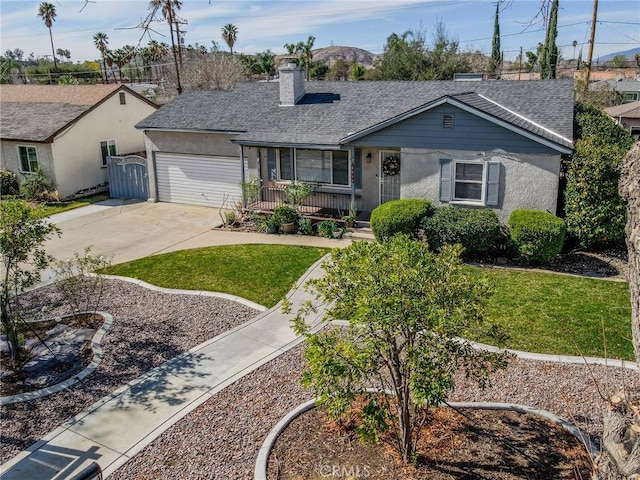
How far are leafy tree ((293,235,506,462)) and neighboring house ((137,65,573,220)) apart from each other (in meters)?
9.62

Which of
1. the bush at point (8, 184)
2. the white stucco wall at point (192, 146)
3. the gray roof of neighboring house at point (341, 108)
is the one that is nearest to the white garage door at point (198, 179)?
the white stucco wall at point (192, 146)

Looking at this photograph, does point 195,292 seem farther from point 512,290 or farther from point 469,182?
point 469,182

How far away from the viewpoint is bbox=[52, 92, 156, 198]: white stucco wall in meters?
22.0

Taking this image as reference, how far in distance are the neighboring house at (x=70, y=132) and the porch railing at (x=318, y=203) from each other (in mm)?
9404

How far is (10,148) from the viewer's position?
23031 millimetres

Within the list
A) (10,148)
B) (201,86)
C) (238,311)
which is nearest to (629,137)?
(238,311)

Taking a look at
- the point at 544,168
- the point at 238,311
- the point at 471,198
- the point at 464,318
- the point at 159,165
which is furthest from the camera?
the point at 159,165

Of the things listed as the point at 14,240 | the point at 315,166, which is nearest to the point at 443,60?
the point at 315,166

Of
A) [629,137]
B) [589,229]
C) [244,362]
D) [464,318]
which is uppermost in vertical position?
[629,137]

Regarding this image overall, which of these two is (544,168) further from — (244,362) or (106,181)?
(106,181)

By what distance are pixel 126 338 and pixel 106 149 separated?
1670cm

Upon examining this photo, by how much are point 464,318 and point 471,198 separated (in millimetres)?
10486

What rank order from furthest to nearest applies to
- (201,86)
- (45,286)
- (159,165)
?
(201,86) < (159,165) < (45,286)

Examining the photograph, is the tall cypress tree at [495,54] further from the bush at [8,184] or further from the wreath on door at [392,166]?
the bush at [8,184]
